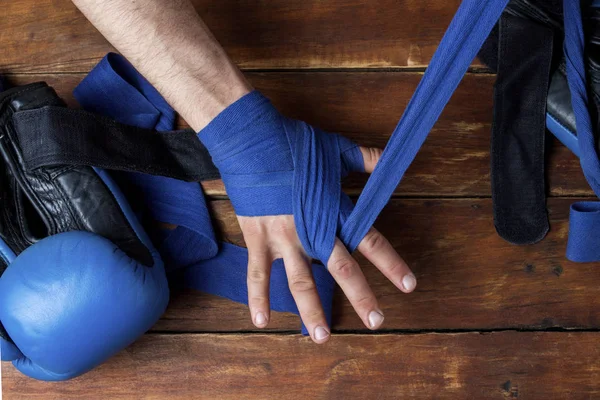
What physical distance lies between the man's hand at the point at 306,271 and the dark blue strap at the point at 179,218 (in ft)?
0.41

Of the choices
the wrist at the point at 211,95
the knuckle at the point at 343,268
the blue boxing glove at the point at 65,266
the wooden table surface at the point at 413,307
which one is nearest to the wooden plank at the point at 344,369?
the wooden table surface at the point at 413,307

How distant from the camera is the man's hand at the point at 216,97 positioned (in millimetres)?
913

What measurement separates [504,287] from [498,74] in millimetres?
381

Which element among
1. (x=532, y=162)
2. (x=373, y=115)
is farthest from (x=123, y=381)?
(x=532, y=162)

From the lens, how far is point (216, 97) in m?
0.96

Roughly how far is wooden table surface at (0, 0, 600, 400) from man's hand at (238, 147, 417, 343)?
16 centimetres

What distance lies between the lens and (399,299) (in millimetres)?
1085

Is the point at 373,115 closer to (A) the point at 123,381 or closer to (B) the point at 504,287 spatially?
(B) the point at 504,287

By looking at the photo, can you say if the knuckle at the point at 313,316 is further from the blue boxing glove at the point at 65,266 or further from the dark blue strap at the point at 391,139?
the blue boxing glove at the point at 65,266

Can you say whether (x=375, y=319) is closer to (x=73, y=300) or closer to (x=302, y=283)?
(x=302, y=283)

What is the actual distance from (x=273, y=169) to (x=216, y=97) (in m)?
0.15

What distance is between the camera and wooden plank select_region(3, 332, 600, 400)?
106 cm

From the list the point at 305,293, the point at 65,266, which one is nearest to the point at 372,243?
the point at 305,293

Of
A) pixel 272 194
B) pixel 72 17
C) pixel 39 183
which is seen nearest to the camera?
pixel 272 194
